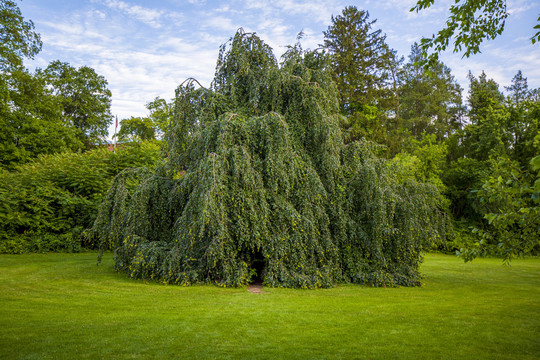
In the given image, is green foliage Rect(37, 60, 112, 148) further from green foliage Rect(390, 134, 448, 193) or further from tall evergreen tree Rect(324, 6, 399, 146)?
green foliage Rect(390, 134, 448, 193)

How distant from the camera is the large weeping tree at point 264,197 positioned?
823 cm

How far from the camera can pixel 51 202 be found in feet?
44.6

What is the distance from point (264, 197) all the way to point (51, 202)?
987 centimetres

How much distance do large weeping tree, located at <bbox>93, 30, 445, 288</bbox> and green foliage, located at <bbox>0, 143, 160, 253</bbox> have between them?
17.0 feet

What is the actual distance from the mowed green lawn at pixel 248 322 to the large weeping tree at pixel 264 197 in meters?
0.76

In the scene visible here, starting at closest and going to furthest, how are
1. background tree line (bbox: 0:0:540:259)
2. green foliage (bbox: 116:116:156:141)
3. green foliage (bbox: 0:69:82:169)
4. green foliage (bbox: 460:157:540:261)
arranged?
1. green foliage (bbox: 460:157:540:261)
2. background tree line (bbox: 0:0:540:259)
3. green foliage (bbox: 0:69:82:169)
4. green foliage (bbox: 116:116:156:141)

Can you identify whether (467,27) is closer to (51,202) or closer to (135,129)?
(51,202)

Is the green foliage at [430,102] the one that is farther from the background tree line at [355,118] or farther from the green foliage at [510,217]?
the green foliage at [510,217]

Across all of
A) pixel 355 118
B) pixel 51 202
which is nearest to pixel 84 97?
pixel 51 202

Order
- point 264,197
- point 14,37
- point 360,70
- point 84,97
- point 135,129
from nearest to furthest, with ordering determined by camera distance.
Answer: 1. point 264,197
2. point 14,37
3. point 360,70
4. point 84,97
5. point 135,129

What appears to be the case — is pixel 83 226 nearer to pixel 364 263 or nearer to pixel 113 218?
pixel 113 218

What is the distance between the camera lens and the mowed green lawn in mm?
4219

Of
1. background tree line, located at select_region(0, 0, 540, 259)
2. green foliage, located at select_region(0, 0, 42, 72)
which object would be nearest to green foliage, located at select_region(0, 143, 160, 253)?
background tree line, located at select_region(0, 0, 540, 259)

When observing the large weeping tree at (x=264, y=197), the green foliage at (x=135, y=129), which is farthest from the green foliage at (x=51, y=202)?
the green foliage at (x=135, y=129)
